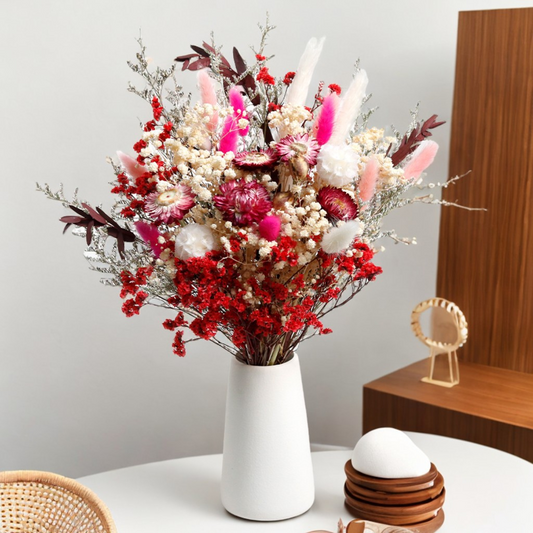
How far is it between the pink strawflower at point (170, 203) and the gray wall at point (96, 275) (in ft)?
3.96

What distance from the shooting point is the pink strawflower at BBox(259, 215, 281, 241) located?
1.17m

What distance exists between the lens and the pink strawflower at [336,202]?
47.8 inches

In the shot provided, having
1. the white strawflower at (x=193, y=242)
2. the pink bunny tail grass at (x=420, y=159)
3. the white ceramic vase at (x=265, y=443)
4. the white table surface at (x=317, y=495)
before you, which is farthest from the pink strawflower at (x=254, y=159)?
the white table surface at (x=317, y=495)

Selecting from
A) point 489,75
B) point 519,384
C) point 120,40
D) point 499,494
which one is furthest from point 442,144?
point 499,494

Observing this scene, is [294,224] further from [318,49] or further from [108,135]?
[108,135]

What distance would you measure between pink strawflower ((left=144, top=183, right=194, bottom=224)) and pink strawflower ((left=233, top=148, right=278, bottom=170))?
10 centimetres

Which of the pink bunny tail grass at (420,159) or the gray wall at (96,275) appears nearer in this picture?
the pink bunny tail grass at (420,159)

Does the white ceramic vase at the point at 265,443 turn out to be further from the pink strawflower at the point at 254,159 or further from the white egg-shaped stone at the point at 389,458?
the pink strawflower at the point at 254,159

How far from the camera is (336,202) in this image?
3.97 feet

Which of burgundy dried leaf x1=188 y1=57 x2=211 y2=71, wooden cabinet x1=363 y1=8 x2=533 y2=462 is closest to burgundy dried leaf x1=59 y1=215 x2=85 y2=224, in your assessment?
burgundy dried leaf x1=188 y1=57 x2=211 y2=71

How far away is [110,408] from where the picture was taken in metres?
2.54

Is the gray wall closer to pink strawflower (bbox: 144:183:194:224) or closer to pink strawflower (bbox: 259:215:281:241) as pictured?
pink strawflower (bbox: 144:183:194:224)

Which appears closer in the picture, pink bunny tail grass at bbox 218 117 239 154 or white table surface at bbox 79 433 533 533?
pink bunny tail grass at bbox 218 117 239 154

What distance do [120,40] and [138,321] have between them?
3.08 ft
